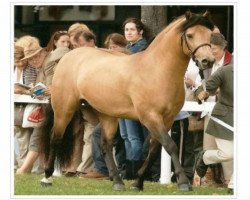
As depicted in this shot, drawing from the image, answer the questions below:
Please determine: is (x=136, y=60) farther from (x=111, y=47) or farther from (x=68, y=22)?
(x=68, y=22)

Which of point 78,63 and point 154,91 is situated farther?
Answer: point 78,63

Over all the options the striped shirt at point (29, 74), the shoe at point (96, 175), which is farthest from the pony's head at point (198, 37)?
the striped shirt at point (29, 74)

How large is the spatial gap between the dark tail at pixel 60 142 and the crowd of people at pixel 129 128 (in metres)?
0.08

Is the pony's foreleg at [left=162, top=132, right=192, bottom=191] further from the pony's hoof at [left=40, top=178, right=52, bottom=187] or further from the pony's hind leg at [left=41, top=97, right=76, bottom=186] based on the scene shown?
the pony's hoof at [left=40, top=178, right=52, bottom=187]

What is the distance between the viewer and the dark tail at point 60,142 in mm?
11828

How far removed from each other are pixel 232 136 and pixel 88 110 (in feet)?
7.99

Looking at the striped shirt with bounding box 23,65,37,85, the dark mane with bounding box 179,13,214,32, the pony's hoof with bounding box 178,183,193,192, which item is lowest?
the pony's hoof with bounding box 178,183,193,192

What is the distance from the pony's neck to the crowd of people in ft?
1.52

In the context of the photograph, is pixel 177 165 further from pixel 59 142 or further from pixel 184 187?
pixel 59 142

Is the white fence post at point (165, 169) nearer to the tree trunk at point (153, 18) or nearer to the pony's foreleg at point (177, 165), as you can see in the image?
the pony's foreleg at point (177, 165)

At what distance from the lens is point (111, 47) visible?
1238 cm

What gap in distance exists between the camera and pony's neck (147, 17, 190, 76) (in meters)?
10.4

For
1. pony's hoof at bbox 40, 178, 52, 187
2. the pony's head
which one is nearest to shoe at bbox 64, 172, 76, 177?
pony's hoof at bbox 40, 178, 52, 187
